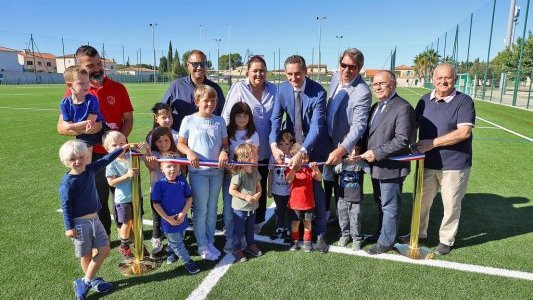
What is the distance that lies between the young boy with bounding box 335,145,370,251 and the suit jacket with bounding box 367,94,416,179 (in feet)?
0.59

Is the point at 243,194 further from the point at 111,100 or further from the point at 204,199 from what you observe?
the point at 111,100

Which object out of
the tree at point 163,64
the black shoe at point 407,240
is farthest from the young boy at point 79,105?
the tree at point 163,64

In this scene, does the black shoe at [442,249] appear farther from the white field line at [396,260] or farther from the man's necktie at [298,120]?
the man's necktie at [298,120]

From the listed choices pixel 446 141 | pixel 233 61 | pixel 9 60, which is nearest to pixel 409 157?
pixel 446 141

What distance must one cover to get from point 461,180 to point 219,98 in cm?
297

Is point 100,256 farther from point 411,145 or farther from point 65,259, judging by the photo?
point 411,145

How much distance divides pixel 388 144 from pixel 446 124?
0.72 m

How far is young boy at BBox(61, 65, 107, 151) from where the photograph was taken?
3.46 meters

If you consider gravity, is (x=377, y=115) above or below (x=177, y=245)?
above

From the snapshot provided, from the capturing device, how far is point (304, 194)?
4.10 m

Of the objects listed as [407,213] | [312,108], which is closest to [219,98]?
[312,108]

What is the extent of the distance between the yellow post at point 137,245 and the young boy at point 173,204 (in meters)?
0.20

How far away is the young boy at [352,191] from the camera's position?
165 inches

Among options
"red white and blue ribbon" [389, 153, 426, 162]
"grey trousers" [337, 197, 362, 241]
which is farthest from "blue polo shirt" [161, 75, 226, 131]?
"red white and blue ribbon" [389, 153, 426, 162]
